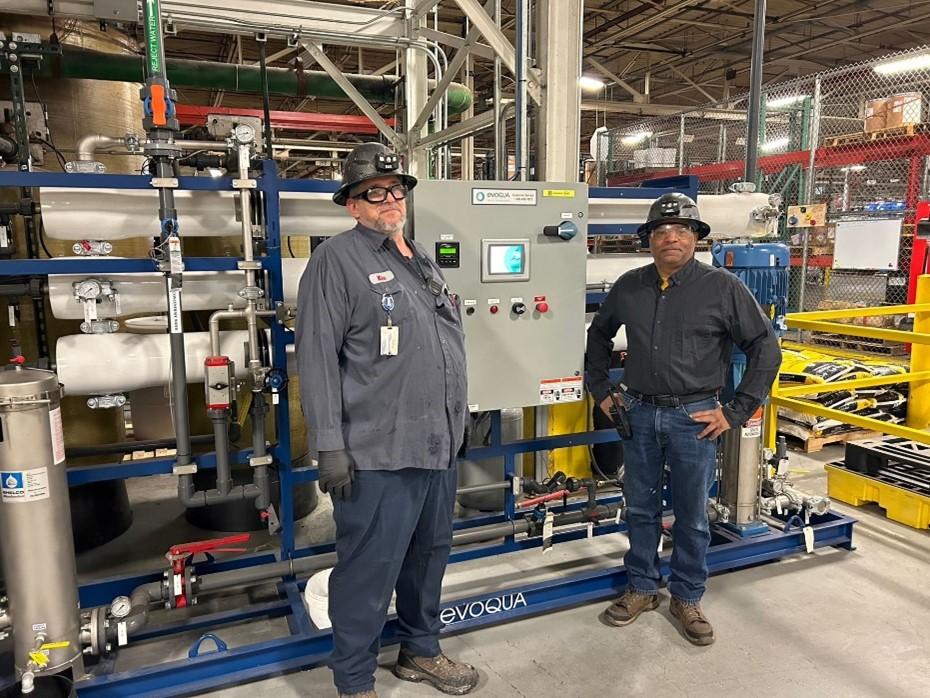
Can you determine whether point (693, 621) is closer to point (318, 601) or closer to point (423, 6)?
point (318, 601)

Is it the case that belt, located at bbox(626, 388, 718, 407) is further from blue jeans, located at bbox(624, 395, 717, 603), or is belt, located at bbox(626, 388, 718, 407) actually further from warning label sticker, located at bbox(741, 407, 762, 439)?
warning label sticker, located at bbox(741, 407, 762, 439)

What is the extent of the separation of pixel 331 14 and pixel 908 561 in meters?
4.86

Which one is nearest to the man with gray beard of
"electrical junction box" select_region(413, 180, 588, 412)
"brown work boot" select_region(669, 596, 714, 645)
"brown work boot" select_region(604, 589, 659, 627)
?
"electrical junction box" select_region(413, 180, 588, 412)

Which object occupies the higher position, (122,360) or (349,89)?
(349,89)

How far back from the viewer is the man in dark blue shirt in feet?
9.20

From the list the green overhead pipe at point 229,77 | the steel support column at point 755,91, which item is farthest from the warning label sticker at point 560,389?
the green overhead pipe at point 229,77

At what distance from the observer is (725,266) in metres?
3.46

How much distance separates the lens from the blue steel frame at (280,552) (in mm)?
2543

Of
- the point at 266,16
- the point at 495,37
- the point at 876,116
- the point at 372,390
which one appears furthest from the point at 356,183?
the point at 876,116

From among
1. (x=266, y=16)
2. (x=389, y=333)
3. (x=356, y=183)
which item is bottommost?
(x=389, y=333)

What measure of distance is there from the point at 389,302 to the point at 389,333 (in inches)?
4.1

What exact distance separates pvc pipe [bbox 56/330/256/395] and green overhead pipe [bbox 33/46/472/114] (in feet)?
8.38

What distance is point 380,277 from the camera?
89.9 inches

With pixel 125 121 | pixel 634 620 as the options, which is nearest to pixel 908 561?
pixel 634 620
